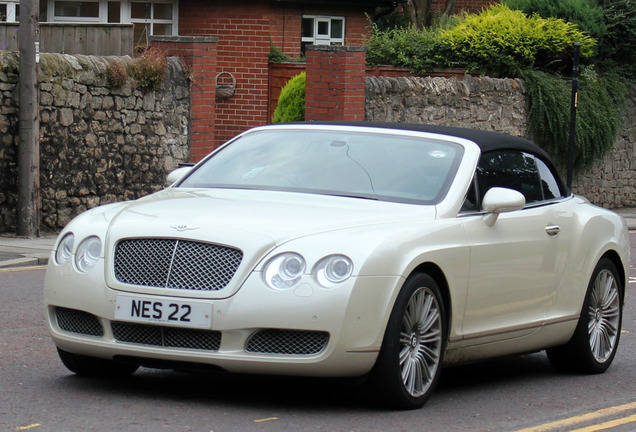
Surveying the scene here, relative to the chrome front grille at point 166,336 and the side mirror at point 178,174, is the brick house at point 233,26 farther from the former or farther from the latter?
the chrome front grille at point 166,336

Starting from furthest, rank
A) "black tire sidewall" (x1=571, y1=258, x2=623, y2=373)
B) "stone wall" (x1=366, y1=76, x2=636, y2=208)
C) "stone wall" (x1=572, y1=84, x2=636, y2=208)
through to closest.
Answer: "stone wall" (x1=572, y1=84, x2=636, y2=208), "stone wall" (x1=366, y1=76, x2=636, y2=208), "black tire sidewall" (x1=571, y1=258, x2=623, y2=373)

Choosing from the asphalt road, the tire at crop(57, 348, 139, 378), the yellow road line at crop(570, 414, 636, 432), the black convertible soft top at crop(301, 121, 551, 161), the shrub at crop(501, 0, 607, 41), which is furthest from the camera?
the shrub at crop(501, 0, 607, 41)

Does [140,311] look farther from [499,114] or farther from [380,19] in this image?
[380,19]

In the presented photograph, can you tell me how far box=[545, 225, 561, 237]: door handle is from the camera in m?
8.05

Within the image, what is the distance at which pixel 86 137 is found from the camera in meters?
17.5

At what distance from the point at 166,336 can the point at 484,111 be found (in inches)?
690

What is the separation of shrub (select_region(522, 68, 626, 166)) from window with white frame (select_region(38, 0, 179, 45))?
834 centimetres

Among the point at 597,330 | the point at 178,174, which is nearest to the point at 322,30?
the point at 597,330

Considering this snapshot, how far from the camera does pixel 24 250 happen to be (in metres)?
15.0

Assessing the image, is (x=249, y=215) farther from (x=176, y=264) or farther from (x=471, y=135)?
(x=471, y=135)

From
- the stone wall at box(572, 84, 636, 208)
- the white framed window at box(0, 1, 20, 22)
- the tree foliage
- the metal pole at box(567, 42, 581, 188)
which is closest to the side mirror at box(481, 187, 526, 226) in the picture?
the metal pole at box(567, 42, 581, 188)

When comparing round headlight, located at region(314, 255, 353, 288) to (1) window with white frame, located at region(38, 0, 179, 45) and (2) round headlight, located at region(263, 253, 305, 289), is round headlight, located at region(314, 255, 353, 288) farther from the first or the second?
(1) window with white frame, located at region(38, 0, 179, 45)

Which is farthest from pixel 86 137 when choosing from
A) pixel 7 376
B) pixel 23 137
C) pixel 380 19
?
pixel 380 19

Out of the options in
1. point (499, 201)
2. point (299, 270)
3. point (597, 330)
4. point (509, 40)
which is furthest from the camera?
point (509, 40)
